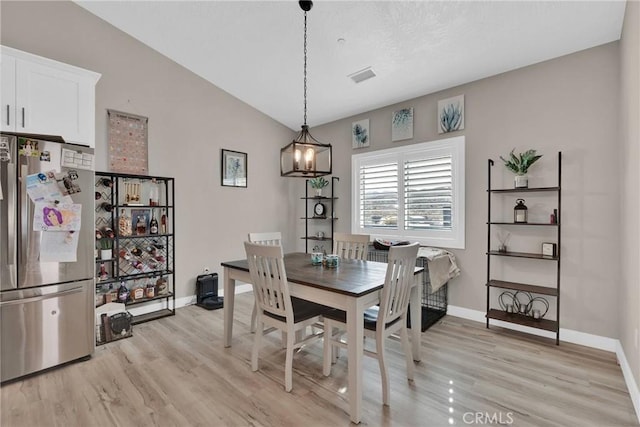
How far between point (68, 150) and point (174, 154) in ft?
5.00

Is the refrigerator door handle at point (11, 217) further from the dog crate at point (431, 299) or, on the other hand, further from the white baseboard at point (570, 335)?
the white baseboard at point (570, 335)

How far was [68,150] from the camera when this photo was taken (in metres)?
2.55

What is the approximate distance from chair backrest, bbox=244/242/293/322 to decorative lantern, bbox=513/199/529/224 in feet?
8.18

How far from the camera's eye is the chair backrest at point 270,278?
220 cm

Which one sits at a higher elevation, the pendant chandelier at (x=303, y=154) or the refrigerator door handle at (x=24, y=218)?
the pendant chandelier at (x=303, y=154)

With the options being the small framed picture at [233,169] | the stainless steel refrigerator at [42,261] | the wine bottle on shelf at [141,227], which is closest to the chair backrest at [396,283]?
the stainless steel refrigerator at [42,261]

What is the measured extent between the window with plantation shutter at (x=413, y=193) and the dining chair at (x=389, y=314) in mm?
1819

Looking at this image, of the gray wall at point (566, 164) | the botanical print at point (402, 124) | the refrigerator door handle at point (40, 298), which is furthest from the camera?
the botanical print at point (402, 124)

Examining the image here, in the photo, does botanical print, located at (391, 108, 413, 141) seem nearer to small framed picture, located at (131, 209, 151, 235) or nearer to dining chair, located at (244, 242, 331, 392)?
dining chair, located at (244, 242, 331, 392)

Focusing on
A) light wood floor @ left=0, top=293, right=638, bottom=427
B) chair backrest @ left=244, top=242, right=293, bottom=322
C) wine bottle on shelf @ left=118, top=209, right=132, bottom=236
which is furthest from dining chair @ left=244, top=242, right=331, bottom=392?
wine bottle on shelf @ left=118, top=209, right=132, bottom=236

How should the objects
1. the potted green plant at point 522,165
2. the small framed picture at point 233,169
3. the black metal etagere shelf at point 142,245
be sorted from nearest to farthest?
1. the potted green plant at point 522,165
2. the black metal etagere shelf at point 142,245
3. the small framed picture at point 233,169

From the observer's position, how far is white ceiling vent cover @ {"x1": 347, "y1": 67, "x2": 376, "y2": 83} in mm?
3525

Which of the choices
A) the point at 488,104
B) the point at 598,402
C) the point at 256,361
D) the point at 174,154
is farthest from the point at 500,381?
the point at 174,154

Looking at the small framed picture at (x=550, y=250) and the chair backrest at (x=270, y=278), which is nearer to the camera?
the chair backrest at (x=270, y=278)
